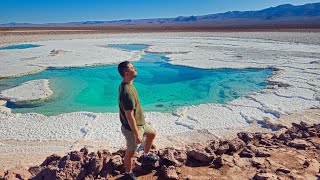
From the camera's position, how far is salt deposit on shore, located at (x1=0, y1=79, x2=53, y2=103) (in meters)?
8.38

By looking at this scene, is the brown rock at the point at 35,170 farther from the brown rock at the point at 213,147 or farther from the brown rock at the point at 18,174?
the brown rock at the point at 213,147

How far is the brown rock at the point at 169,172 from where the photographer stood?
372 cm

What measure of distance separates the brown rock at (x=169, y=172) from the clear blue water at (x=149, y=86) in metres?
3.65

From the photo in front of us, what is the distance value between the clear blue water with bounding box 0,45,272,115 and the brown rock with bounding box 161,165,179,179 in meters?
3.65

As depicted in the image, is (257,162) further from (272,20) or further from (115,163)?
(272,20)

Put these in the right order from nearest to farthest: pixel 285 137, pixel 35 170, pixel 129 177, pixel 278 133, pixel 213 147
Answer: pixel 129 177 < pixel 35 170 < pixel 213 147 < pixel 285 137 < pixel 278 133

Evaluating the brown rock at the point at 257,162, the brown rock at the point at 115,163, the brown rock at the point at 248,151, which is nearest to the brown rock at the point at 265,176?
the brown rock at the point at 257,162

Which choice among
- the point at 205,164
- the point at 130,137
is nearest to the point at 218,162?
the point at 205,164

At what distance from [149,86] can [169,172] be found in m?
6.81

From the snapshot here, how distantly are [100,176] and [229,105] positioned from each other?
445 cm

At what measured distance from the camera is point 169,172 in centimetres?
376

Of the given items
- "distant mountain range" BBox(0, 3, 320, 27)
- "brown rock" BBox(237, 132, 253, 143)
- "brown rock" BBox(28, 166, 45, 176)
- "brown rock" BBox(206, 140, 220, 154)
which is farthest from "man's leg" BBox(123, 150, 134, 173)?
"distant mountain range" BBox(0, 3, 320, 27)

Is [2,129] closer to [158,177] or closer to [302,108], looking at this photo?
[158,177]

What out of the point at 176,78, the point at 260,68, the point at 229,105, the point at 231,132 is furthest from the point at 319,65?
the point at 231,132
